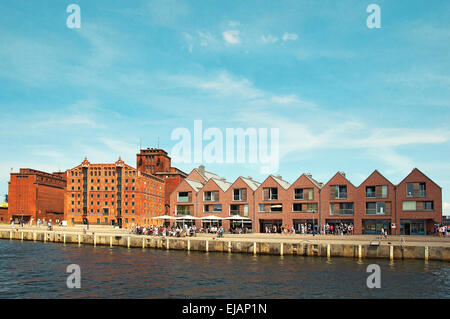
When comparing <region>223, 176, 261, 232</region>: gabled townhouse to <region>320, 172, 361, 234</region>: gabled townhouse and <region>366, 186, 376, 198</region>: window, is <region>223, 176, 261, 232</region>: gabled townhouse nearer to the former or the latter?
<region>320, 172, 361, 234</region>: gabled townhouse

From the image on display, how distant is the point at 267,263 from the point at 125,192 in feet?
282

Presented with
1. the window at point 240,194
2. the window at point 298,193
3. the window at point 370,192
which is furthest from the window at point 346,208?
the window at point 240,194

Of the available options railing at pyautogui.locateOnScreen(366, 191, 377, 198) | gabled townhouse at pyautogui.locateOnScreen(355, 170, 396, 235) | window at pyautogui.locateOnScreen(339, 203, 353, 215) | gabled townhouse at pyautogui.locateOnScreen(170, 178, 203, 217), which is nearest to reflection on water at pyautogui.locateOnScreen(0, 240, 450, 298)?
gabled townhouse at pyautogui.locateOnScreen(355, 170, 396, 235)

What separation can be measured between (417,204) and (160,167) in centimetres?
10513

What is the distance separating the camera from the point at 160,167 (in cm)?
16338

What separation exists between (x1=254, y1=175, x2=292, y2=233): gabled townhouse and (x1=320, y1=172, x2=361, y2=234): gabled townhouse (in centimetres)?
744

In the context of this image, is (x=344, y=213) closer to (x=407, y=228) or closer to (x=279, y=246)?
(x=407, y=228)

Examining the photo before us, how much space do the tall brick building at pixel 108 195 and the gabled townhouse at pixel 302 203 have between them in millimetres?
57610

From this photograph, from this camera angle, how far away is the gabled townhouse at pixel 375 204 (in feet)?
254

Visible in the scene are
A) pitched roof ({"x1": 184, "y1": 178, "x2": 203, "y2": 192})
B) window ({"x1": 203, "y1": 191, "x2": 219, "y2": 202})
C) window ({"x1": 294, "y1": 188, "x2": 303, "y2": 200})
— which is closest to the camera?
window ({"x1": 294, "y1": 188, "x2": 303, "y2": 200})

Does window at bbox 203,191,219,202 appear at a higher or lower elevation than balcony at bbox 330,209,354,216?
higher

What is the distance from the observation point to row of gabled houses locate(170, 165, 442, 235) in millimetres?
75688

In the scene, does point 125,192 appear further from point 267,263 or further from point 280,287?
point 280,287

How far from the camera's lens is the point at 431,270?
4512cm
